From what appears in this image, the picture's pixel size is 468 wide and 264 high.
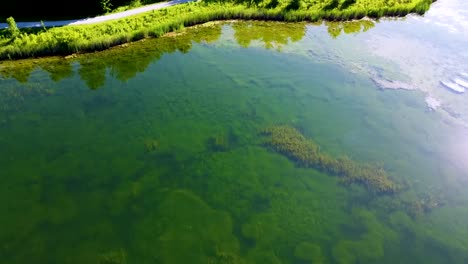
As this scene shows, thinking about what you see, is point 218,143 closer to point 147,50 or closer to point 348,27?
point 147,50

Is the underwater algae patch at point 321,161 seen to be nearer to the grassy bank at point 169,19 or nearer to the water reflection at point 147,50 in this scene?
the water reflection at point 147,50

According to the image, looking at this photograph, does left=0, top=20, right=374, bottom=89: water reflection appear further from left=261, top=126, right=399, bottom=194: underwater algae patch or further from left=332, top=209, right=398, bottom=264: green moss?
left=332, top=209, right=398, bottom=264: green moss

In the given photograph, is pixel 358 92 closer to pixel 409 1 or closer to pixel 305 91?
pixel 305 91

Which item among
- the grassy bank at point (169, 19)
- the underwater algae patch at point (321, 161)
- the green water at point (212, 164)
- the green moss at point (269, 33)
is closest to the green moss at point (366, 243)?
the green water at point (212, 164)

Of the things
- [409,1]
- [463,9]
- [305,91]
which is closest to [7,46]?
[305,91]

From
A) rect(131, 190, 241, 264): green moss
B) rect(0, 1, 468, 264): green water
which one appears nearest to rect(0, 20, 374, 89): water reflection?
→ rect(0, 1, 468, 264): green water
